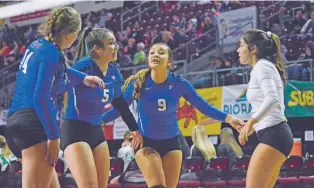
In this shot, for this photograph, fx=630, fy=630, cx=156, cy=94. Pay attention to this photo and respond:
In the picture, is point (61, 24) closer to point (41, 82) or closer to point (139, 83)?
point (41, 82)

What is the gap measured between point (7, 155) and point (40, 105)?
757cm

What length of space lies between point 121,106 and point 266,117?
1442mm

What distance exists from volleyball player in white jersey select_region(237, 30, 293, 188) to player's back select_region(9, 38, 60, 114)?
63.9 inches

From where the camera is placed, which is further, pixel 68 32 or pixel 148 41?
pixel 148 41

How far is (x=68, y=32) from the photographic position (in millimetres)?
4484

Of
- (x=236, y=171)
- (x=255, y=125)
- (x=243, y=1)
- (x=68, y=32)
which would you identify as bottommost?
(x=236, y=171)

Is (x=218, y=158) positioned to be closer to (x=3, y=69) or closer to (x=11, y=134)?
(x=11, y=134)

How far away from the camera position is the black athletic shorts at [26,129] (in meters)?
4.22

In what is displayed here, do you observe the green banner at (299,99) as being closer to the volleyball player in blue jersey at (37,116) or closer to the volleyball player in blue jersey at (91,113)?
the volleyball player in blue jersey at (91,113)

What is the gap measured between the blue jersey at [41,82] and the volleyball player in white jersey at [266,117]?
1.52m

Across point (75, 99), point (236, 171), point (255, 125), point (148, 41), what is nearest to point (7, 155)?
point (236, 171)

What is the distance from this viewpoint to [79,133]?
5359 millimetres

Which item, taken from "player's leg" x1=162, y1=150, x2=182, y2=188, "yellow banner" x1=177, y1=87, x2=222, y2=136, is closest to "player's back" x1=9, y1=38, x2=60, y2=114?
"player's leg" x1=162, y1=150, x2=182, y2=188

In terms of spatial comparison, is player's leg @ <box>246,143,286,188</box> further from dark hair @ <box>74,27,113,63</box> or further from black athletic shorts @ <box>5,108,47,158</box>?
dark hair @ <box>74,27,113,63</box>
